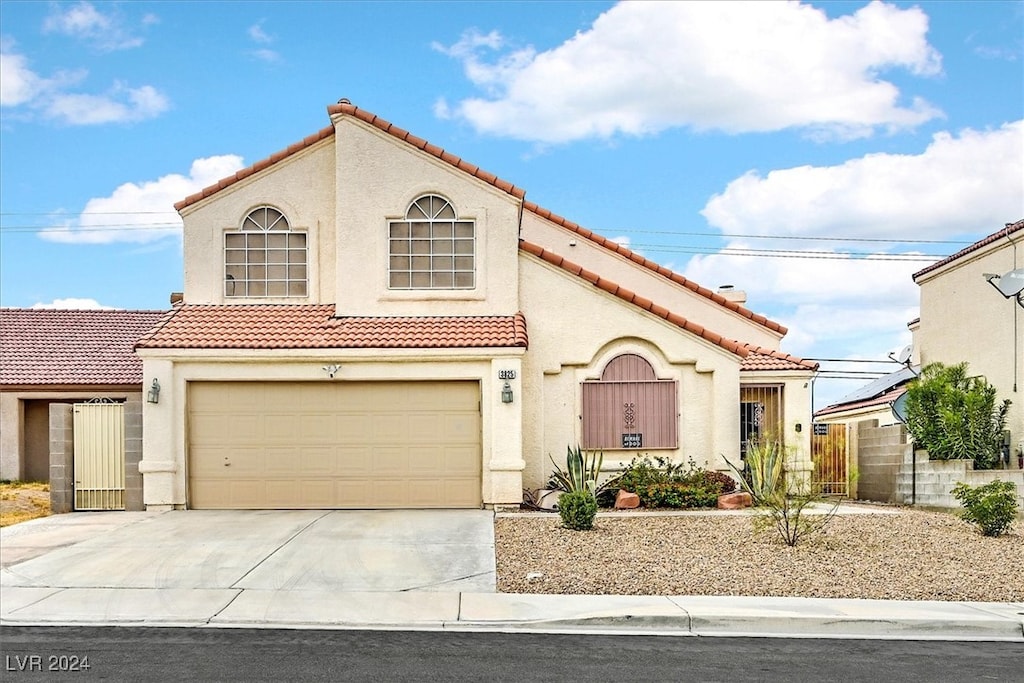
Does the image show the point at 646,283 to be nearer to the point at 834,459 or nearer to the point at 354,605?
the point at 834,459

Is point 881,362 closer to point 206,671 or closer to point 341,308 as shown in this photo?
point 341,308

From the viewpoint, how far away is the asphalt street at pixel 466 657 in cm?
838

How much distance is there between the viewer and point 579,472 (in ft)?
Result: 56.3

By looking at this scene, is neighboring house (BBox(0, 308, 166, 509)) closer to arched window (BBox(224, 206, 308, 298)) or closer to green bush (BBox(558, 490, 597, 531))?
arched window (BBox(224, 206, 308, 298))

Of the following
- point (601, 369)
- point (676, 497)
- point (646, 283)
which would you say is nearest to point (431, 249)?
point (601, 369)

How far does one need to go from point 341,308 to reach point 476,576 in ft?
26.2

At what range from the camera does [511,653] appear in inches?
360

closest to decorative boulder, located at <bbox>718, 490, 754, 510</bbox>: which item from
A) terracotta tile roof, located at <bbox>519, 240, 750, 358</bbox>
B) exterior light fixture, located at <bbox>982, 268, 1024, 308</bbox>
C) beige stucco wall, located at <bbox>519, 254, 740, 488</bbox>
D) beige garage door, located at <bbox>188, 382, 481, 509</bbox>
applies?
beige stucco wall, located at <bbox>519, 254, 740, 488</bbox>

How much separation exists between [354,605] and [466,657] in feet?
8.55

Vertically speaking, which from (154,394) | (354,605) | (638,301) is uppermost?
(638,301)

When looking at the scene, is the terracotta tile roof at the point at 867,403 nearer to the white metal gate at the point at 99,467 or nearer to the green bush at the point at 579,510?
the green bush at the point at 579,510

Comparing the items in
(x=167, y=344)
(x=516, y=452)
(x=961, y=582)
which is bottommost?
(x=961, y=582)

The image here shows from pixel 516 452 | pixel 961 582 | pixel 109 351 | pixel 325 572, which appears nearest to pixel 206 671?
pixel 325 572

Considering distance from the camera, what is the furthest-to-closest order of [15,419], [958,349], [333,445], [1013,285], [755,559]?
[15,419] < [958,349] < [1013,285] < [333,445] < [755,559]
